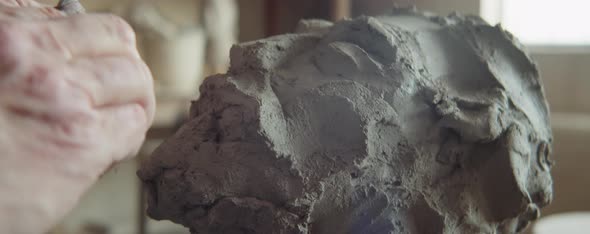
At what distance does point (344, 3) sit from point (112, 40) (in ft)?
3.89

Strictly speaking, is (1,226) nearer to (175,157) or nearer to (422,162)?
(175,157)

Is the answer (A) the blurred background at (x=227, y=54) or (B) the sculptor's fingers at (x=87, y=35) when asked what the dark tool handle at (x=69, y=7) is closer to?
(B) the sculptor's fingers at (x=87, y=35)

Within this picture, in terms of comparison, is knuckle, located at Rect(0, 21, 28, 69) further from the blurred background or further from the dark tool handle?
the blurred background

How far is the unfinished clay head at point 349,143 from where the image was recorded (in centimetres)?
51

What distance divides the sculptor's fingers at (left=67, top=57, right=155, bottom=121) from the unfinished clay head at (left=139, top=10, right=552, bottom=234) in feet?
0.36

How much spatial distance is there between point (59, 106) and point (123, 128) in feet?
0.17

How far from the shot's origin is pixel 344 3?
155cm

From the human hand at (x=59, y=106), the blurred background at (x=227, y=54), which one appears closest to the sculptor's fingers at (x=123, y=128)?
the human hand at (x=59, y=106)

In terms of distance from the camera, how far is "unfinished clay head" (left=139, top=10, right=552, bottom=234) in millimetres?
510

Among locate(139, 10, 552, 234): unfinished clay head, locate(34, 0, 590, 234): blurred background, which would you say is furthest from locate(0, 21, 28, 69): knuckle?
locate(34, 0, 590, 234): blurred background

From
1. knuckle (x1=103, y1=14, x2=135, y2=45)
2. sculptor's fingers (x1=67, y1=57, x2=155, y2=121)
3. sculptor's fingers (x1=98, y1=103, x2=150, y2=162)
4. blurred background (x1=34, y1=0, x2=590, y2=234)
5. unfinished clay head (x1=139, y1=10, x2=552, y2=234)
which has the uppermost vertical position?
knuckle (x1=103, y1=14, x2=135, y2=45)

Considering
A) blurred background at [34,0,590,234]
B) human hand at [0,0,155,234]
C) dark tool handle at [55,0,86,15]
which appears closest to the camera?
human hand at [0,0,155,234]

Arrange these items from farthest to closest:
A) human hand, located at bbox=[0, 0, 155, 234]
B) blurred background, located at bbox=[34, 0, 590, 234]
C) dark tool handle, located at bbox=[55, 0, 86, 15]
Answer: blurred background, located at bbox=[34, 0, 590, 234]
dark tool handle, located at bbox=[55, 0, 86, 15]
human hand, located at bbox=[0, 0, 155, 234]

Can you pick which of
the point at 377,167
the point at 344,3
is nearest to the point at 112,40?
the point at 377,167
